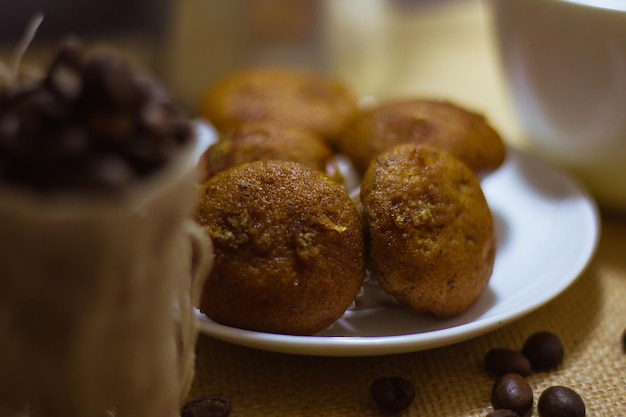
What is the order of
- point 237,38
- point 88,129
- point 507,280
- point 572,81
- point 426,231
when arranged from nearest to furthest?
1. point 88,129
2. point 426,231
3. point 507,280
4. point 572,81
5. point 237,38

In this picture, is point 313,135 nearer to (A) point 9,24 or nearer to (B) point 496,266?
(B) point 496,266

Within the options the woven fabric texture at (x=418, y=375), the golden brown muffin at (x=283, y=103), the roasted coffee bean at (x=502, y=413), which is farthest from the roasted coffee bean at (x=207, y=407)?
the golden brown muffin at (x=283, y=103)

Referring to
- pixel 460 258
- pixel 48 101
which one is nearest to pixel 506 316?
pixel 460 258

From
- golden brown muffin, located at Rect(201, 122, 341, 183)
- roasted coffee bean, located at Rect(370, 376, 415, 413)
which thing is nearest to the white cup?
golden brown muffin, located at Rect(201, 122, 341, 183)

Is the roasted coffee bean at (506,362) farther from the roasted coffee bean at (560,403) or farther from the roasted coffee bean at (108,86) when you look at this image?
the roasted coffee bean at (108,86)

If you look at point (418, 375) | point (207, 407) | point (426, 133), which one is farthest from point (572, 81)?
point (207, 407)

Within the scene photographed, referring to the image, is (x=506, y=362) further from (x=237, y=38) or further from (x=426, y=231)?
(x=237, y=38)
